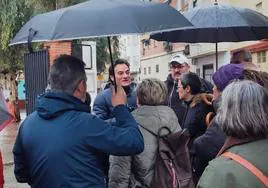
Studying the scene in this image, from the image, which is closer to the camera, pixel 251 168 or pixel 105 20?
pixel 251 168

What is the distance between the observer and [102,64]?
25.4 m

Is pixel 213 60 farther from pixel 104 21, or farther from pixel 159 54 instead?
pixel 104 21

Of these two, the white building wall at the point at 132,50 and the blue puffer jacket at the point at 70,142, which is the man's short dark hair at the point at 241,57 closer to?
the blue puffer jacket at the point at 70,142

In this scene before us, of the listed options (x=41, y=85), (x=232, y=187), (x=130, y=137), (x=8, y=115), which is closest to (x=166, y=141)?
(x=130, y=137)

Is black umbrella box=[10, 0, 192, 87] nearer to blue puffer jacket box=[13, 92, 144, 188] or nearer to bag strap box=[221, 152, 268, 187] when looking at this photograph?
blue puffer jacket box=[13, 92, 144, 188]

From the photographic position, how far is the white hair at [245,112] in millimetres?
2270

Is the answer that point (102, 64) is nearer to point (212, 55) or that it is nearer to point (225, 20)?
point (212, 55)

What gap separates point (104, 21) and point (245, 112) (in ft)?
4.42

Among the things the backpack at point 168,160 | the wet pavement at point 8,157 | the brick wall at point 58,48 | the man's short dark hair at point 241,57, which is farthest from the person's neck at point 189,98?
the brick wall at point 58,48

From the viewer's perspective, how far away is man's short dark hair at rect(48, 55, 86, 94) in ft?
9.68

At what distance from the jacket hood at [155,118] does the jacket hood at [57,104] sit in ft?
2.61

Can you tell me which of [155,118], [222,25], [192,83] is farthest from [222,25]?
[155,118]

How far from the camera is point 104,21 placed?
3.27 meters

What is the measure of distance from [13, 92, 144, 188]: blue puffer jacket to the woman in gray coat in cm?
52
